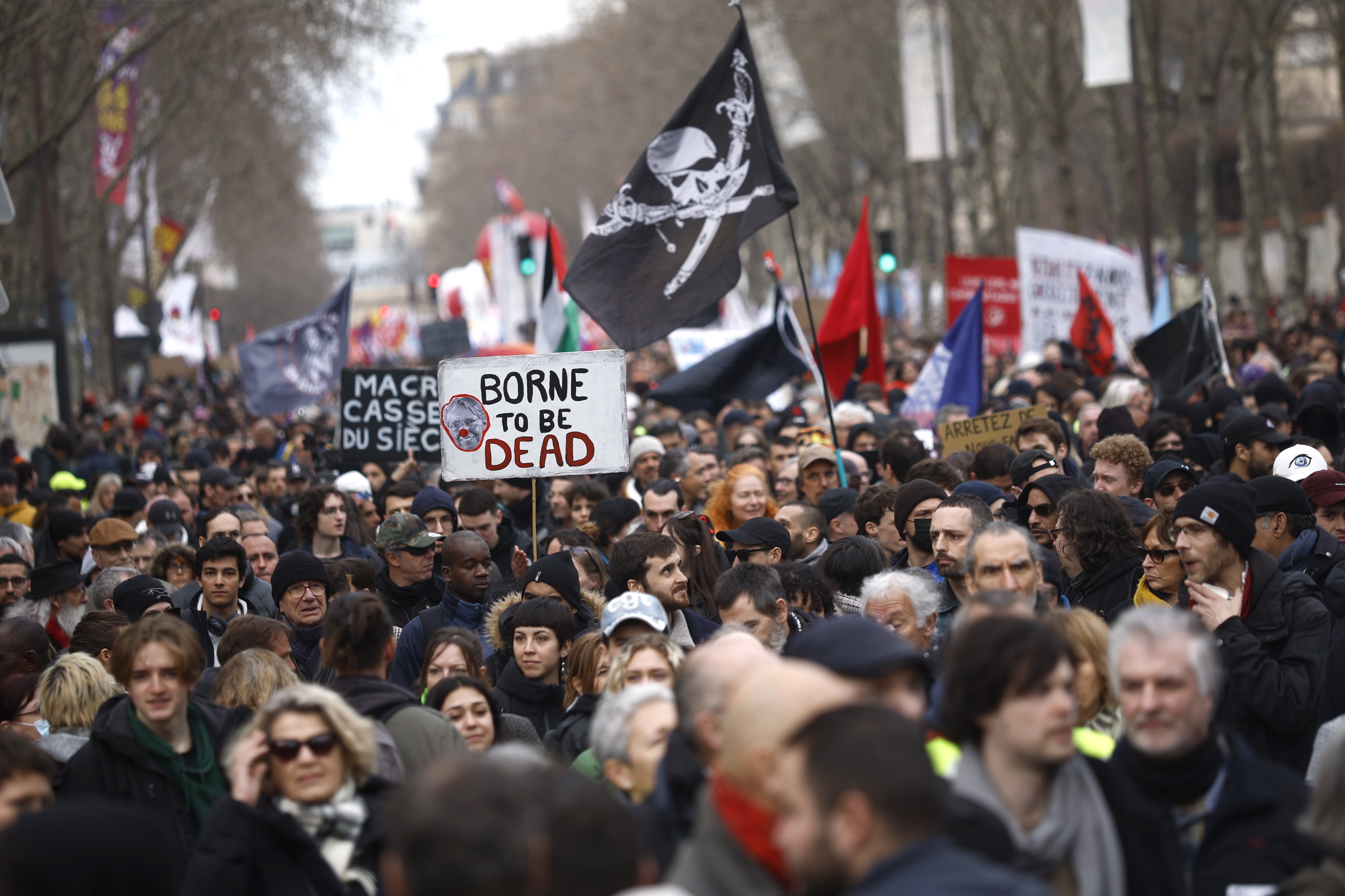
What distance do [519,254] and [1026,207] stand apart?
474 inches

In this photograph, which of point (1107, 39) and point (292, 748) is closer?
point (292, 748)

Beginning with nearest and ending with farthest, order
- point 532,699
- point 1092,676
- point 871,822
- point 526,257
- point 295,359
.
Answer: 1. point 871,822
2. point 1092,676
3. point 532,699
4. point 295,359
5. point 526,257

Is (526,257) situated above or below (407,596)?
above

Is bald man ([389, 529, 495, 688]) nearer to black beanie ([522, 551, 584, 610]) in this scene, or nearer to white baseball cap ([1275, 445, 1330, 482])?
black beanie ([522, 551, 584, 610])

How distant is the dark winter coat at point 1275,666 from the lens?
4.65 meters

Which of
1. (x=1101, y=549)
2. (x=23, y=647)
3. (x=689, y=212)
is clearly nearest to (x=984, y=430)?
(x=689, y=212)

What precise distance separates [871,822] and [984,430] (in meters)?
7.64


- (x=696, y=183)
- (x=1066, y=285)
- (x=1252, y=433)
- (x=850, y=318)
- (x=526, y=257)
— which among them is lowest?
(x=1252, y=433)

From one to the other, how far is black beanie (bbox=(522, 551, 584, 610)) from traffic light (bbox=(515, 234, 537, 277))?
16.2 metres

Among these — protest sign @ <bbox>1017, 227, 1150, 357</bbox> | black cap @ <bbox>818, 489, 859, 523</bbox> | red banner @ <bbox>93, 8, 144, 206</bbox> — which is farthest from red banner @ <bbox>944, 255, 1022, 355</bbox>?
red banner @ <bbox>93, 8, 144, 206</bbox>

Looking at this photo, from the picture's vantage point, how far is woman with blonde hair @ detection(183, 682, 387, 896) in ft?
12.4

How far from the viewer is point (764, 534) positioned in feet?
23.4

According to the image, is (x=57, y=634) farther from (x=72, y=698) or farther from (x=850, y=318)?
(x=850, y=318)

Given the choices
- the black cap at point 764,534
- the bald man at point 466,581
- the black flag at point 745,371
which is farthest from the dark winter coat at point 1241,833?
the black flag at point 745,371
